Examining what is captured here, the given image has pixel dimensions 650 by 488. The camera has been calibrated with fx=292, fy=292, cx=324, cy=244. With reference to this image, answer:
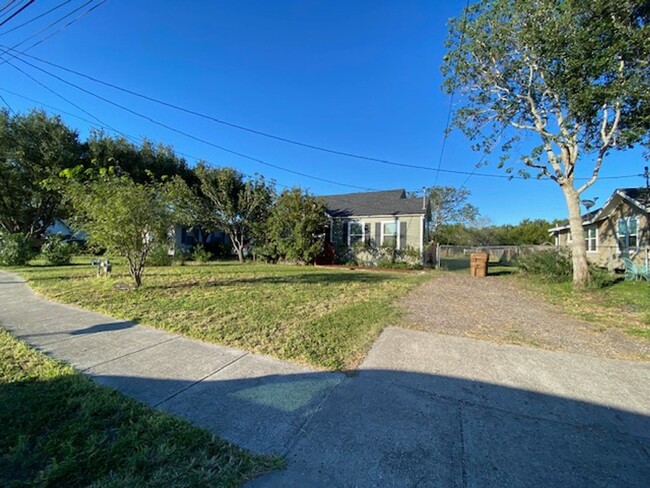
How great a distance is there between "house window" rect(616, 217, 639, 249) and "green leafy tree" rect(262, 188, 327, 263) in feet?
45.7

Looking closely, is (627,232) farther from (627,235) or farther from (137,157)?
(137,157)

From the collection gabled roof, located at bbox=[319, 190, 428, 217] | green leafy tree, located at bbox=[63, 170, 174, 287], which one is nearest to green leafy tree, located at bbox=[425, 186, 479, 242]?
gabled roof, located at bbox=[319, 190, 428, 217]

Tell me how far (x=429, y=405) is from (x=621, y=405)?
1.71 m

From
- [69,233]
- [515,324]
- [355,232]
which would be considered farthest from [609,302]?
[69,233]

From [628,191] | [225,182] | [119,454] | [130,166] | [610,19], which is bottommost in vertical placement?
[119,454]

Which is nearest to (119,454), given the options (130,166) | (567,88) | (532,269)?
(567,88)

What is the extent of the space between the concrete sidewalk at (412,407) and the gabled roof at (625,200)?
1251cm

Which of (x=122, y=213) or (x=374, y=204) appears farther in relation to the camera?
(x=374, y=204)

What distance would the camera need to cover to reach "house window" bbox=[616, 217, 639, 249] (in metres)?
12.5

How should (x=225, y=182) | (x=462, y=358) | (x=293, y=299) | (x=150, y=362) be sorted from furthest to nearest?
(x=225, y=182) → (x=293, y=299) → (x=462, y=358) → (x=150, y=362)

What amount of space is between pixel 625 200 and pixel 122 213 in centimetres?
1883

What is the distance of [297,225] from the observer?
15.9 m

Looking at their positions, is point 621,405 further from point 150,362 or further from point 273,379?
point 150,362

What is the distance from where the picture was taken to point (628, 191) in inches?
514
